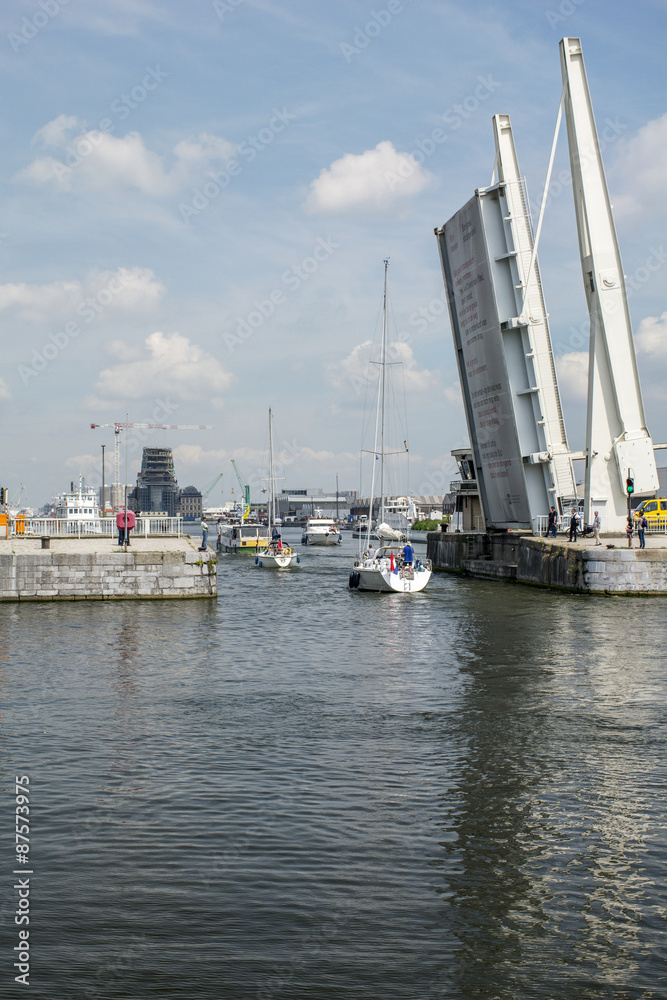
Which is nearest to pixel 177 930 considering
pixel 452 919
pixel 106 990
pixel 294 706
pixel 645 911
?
pixel 106 990

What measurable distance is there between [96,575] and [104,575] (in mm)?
262

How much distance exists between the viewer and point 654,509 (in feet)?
175

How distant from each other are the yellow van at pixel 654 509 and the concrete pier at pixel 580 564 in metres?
7.29

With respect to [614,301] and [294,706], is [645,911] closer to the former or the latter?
[294,706]

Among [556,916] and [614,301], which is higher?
[614,301]

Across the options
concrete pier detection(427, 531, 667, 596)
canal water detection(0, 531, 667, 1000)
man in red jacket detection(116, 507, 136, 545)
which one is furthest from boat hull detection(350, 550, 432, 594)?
canal water detection(0, 531, 667, 1000)

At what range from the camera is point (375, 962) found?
6.45 meters

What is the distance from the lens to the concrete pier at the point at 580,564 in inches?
1271

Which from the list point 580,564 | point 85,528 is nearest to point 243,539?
point 85,528

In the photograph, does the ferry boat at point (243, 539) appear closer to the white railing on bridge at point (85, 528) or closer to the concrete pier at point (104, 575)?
the white railing on bridge at point (85, 528)

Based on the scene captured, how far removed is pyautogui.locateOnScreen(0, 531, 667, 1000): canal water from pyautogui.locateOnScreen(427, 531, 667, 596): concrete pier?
13298 mm

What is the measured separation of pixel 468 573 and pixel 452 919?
44.8 m

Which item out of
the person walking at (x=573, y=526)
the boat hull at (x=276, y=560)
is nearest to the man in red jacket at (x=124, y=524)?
the person walking at (x=573, y=526)

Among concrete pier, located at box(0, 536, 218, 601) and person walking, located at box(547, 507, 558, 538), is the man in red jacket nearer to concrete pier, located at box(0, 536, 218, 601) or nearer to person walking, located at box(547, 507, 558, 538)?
concrete pier, located at box(0, 536, 218, 601)
